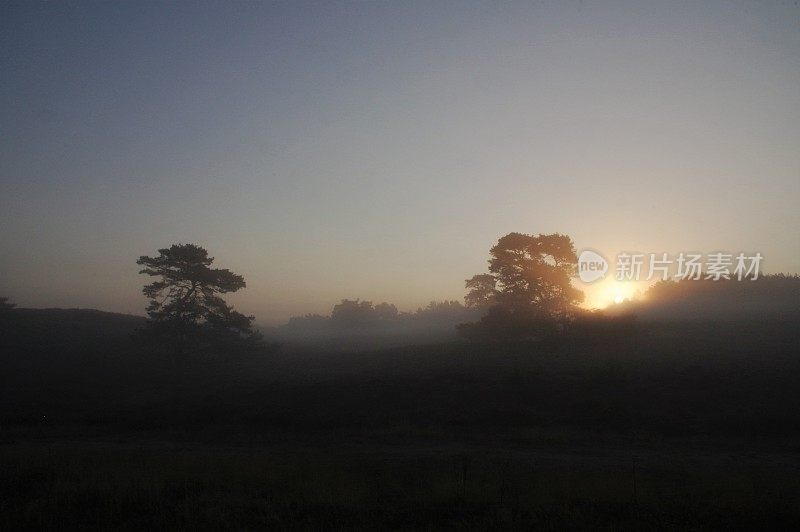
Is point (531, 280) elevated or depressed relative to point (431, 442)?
elevated

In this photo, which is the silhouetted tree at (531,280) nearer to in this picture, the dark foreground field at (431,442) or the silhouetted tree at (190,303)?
the dark foreground field at (431,442)

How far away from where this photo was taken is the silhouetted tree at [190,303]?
39.6 metres

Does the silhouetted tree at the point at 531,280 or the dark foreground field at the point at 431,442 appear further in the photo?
the silhouetted tree at the point at 531,280

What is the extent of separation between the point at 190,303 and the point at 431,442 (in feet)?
103

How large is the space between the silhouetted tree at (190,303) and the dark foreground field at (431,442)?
5357 mm

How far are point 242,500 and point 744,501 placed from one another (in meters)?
10.5

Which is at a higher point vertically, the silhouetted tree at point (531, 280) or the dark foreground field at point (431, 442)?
the silhouetted tree at point (531, 280)

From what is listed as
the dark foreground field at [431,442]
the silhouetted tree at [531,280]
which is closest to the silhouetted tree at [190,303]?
the dark foreground field at [431,442]

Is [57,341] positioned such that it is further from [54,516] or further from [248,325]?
[54,516]

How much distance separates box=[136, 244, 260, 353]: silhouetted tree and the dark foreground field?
5357mm

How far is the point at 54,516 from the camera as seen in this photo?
9.08 m

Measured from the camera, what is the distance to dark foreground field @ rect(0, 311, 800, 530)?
30.3 feet

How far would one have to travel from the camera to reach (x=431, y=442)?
16.4 meters

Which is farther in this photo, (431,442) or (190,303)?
(190,303)
